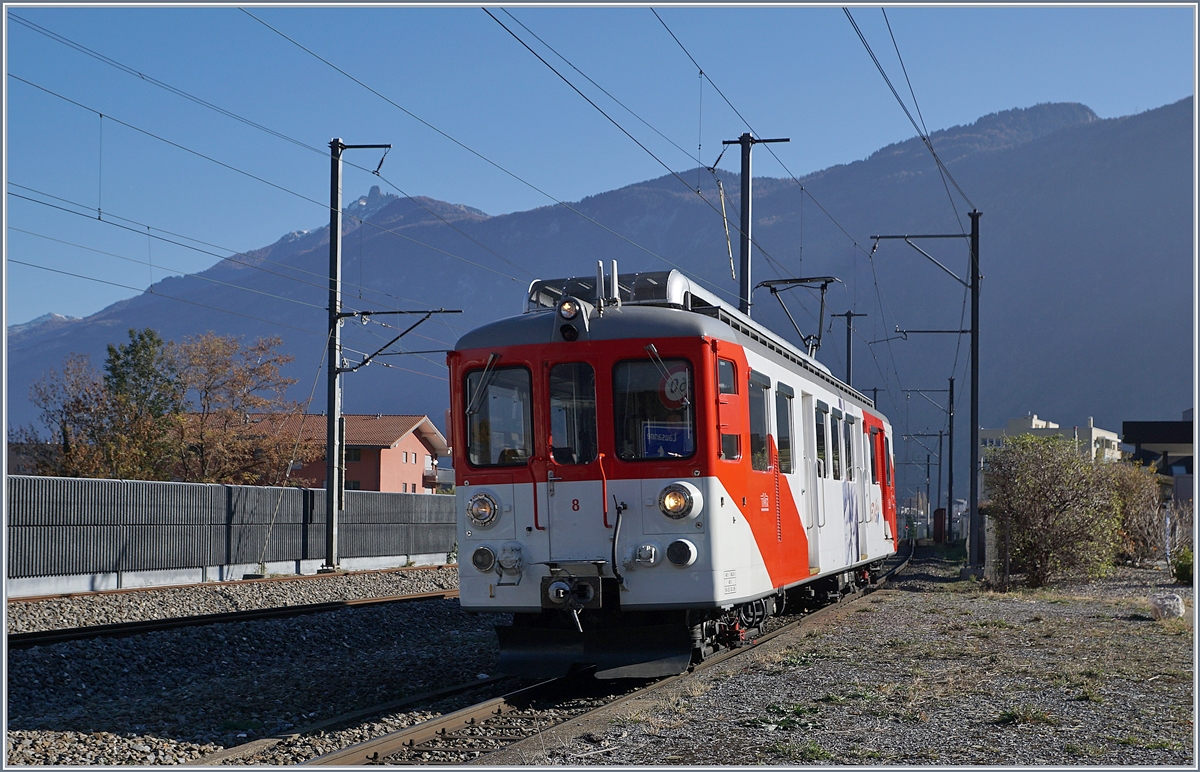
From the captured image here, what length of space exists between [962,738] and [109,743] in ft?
18.2

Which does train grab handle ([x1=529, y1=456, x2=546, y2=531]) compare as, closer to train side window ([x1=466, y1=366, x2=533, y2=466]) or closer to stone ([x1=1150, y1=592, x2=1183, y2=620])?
train side window ([x1=466, y1=366, x2=533, y2=466])

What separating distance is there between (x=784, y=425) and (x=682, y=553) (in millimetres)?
2759

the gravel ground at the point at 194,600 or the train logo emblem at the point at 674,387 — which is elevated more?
the train logo emblem at the point at 674,387

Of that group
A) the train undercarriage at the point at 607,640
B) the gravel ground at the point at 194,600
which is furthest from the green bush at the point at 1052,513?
the train undercarriage at the point at 607,640

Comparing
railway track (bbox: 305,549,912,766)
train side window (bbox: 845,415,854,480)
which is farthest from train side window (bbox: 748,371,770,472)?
train side window (bbox: 845,415,854,480)

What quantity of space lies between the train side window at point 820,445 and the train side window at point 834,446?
1.56 ft

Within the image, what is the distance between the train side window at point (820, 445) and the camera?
12.7 m

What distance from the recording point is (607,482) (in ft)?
29.5

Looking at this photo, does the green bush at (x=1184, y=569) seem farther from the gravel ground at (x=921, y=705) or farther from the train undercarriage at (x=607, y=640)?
the train undercarriage at (x=607, y=640)

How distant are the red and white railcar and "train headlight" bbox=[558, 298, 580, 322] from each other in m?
0.01

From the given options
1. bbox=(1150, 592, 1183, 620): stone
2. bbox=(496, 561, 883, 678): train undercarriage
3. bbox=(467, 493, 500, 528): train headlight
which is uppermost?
bbox=(467, 493, 500, 528): train headlight

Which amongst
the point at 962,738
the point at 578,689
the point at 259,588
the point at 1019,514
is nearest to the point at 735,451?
the point at 578,689

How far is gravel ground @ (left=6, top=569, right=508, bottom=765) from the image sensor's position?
7516 mm

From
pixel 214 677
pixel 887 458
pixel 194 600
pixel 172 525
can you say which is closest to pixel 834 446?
pixel 887 458
